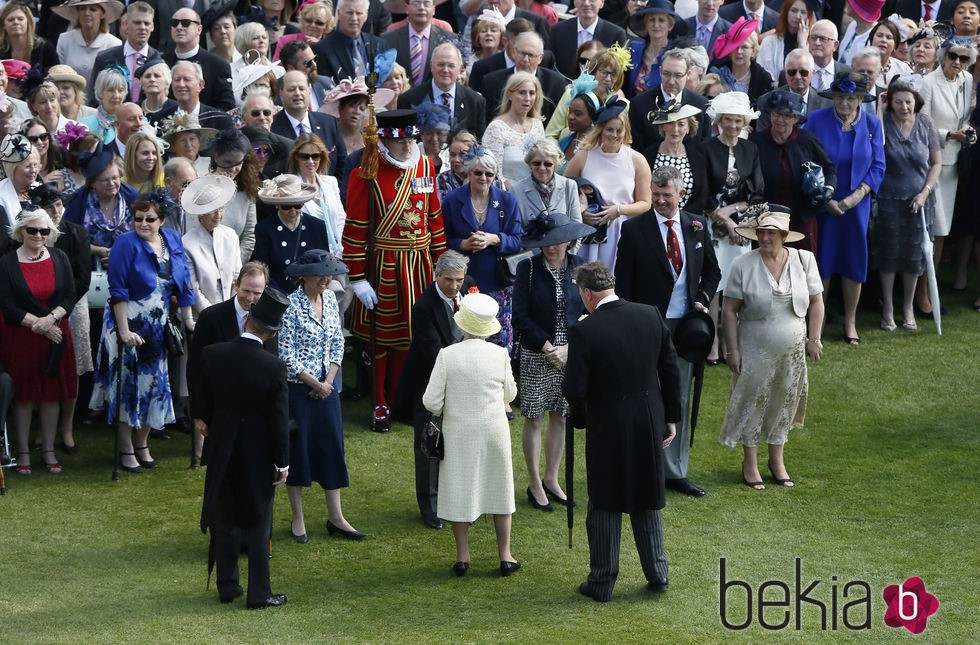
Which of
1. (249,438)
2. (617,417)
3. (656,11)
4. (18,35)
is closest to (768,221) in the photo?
(617,417)

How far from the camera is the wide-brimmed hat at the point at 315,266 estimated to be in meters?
9.10

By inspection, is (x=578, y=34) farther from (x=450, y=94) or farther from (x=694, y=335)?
(x=694, y=335)

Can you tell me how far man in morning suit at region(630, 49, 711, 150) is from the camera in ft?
40.0

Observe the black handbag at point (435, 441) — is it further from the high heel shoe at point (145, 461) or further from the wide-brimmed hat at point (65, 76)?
the wide-brimmed hat at point (65, 76)

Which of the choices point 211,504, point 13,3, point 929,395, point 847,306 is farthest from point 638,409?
point 13,3

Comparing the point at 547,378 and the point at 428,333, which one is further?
the point at 547,378

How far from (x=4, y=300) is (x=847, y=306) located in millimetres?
6972

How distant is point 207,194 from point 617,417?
3.73 meters

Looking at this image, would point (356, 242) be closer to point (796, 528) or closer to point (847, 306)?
point (796, 528)

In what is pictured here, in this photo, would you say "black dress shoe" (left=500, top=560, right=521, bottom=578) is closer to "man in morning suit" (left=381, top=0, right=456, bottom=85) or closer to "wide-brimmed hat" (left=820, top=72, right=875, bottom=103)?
"wide-brimmed hat" (left=820, top=72, right=875, bottom=103)

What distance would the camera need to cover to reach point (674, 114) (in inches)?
456

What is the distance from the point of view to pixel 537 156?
1098 cm

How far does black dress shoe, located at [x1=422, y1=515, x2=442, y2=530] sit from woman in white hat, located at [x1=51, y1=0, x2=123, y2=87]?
19.3 ft

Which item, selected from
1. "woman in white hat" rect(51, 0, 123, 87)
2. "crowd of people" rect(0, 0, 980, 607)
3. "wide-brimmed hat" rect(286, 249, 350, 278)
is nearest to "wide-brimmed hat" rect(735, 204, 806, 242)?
"crowd of people" rect(0, 0, 980, 607)
